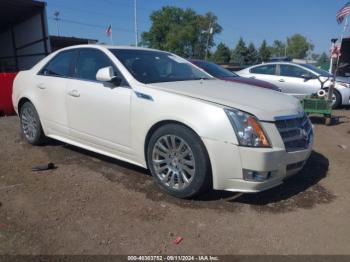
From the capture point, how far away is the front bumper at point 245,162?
3.31 metres

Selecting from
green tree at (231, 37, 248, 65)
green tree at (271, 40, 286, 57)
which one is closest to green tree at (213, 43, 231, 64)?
green tree at (231, 37, 248, 65)

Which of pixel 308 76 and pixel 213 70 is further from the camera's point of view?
pixel 308 76

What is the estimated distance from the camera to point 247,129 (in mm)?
3340

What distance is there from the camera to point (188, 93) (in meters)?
3.73

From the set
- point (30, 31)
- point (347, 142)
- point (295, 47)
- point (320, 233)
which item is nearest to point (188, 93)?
point (320, 233)

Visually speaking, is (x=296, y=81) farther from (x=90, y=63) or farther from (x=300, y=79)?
(x=90, y=63)

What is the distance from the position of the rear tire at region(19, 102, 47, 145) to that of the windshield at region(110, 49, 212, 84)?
1.86 m

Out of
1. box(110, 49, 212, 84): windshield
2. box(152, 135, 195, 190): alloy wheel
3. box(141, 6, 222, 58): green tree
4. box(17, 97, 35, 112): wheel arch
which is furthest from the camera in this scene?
box(141, 6, 222, 58): green tree

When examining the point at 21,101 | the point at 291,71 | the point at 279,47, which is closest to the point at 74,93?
the point at 21,101

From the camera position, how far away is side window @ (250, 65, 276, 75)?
11.7 metres

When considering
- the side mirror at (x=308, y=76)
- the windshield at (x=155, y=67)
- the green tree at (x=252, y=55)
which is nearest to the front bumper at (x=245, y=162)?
the windshield at (x=155, y=67)

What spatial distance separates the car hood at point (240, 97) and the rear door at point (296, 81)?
7.08m

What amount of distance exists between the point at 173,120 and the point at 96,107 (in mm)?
1182

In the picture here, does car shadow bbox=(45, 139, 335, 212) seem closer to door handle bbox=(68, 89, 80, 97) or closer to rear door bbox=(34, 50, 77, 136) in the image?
rear door bbox=(34, 50, 77, 136)
